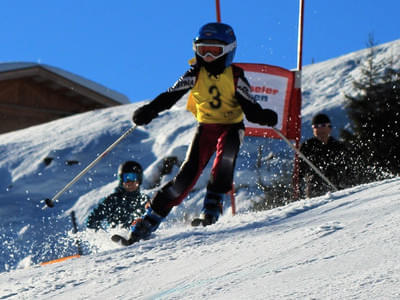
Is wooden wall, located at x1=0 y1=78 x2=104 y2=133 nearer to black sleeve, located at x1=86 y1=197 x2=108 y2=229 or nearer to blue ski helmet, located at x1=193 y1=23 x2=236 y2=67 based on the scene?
black sleeve, located at x1=86 y1=197 x2=108 y2=229

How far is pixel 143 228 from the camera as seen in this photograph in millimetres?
4074

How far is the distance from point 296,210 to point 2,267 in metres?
5.95

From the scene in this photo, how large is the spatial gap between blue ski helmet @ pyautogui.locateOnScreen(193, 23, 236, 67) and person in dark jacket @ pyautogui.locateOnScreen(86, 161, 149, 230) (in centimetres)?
194

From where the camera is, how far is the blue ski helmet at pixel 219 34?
410 centimetres

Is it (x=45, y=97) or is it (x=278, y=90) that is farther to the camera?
(x=45, y=97)

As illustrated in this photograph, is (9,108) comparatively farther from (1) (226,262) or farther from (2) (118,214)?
(1) (226,262)

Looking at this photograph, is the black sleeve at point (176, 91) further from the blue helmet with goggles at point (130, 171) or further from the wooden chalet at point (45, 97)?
the wooden chalet at point (45, 97)

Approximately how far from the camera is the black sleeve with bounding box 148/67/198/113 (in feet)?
13.8

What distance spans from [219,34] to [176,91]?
504 mm

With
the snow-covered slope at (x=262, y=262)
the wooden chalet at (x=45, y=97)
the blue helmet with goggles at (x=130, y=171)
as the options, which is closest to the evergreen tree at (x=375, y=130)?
the blue helmet with goggles at (x=130, y=171)

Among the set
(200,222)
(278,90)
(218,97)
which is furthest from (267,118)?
(278,90)

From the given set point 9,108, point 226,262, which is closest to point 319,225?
point 226,262

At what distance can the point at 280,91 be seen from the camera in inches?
276

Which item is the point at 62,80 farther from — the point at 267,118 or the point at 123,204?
the point at 267,118
